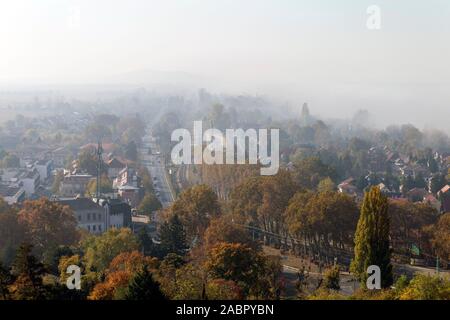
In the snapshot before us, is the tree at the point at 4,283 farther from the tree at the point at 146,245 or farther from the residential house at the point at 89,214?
the residential house at the point at 89,214

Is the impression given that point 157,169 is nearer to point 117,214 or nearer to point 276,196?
point 117,214

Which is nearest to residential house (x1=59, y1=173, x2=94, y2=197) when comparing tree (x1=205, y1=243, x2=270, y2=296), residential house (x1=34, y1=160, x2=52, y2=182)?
residential house (x1=34, y1=160, x2=52, y2=182)

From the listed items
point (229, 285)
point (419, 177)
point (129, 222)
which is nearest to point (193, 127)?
point (419, 177)

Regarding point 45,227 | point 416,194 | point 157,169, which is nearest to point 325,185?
point 416,194

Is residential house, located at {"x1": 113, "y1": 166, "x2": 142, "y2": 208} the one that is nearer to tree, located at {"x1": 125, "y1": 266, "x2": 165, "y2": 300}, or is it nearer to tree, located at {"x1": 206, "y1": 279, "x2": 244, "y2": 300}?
tree, located at {"x1": 206, "y1": 279, "x2": 244, "y2": 300}

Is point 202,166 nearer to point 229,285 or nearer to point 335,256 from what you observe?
point 335,256

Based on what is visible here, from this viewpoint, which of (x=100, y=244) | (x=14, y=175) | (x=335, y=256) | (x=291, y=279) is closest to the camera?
(x=100, y=244)

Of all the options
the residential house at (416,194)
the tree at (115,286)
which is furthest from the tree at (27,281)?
the residential house at (416,194)
